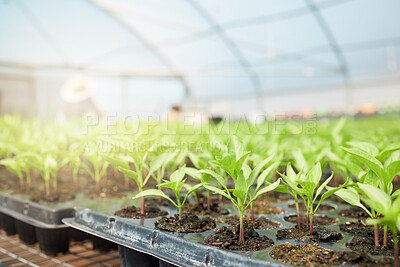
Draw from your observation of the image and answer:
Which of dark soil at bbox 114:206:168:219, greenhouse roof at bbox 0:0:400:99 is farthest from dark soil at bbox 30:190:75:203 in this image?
greenhouse roof at bbox 0:0:400:99

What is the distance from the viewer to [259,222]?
1.39m

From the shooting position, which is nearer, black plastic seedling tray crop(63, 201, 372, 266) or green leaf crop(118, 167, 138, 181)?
black plastic seedling tray crop(63, 201, 372, 266)

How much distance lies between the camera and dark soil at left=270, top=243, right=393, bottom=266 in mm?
917

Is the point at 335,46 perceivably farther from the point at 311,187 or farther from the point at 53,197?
the point at 311,187

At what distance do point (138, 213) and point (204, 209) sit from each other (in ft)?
0.95

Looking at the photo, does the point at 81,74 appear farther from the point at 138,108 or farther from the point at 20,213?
the point at 20,213

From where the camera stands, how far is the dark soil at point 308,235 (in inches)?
44.2

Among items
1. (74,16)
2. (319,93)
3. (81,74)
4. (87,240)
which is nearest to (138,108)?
(81,74)

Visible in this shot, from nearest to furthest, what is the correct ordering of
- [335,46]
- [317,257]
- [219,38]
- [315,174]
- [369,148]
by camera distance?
[317,257]
[315,174]
[369,148]
[335,46]
[219,38]

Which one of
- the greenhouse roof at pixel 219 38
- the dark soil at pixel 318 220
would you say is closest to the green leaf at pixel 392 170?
the dark soil at pixel 318 220

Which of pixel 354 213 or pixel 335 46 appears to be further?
pixel 335 46

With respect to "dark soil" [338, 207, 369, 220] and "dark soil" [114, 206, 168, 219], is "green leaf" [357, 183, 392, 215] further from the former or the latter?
"dark soil" [114, 206, 168, 219]

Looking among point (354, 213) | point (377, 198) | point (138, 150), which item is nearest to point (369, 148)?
point (354, 213)

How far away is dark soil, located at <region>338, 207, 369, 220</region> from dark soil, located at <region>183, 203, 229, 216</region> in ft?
1.60
